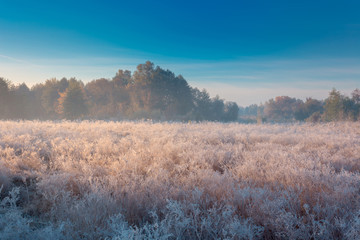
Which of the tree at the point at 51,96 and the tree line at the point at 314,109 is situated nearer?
the tree line at the point at 314,109

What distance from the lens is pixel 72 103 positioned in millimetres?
35000

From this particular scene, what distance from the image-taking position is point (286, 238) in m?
2.23

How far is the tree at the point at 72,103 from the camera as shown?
34781mm

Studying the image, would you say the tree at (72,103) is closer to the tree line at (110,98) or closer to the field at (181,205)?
the tree line at (110,98)

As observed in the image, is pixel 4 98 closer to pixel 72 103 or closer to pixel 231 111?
pixel 72 103

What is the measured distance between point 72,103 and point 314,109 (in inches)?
2502

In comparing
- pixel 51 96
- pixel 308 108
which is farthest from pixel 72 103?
pixel 308 108

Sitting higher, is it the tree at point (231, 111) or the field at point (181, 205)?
the tree at point (231, 111)

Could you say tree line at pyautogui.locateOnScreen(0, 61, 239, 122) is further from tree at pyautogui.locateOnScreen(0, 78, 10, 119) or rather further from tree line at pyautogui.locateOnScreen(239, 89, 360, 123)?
tree line at pyautogui.locateOnScreen(239, 89, 360, 123)

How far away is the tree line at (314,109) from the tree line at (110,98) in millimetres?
16977

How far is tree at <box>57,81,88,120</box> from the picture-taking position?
34.8 metres

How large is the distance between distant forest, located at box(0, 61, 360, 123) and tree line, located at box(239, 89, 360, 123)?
169 millimetres

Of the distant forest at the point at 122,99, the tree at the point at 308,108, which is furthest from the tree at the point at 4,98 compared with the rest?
the tree at the point at 308,108

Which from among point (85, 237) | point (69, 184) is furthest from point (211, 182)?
point (69, 184)
